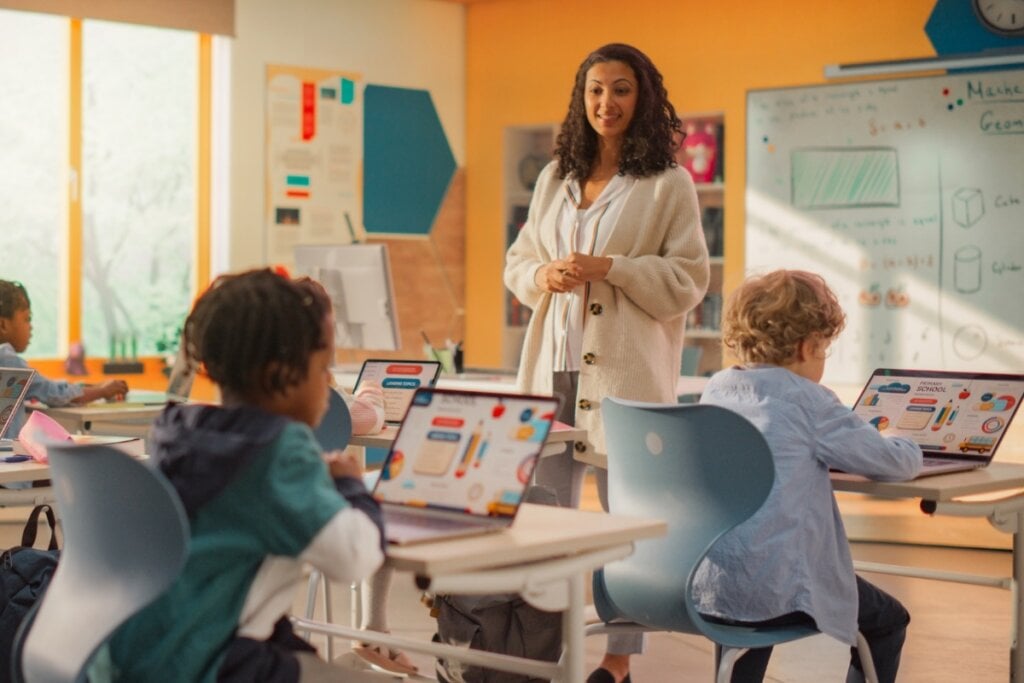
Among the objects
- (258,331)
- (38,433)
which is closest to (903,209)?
(38,433)

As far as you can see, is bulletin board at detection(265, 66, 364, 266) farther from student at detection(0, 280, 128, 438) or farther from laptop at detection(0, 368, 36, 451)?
laptop at detection(0, 368, 36, 451)

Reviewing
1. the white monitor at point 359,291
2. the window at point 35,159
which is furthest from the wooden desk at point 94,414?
the window at point 35,159

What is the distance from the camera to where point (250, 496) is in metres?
1.79

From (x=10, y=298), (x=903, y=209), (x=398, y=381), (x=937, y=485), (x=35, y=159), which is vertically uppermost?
(x=35, y=159)

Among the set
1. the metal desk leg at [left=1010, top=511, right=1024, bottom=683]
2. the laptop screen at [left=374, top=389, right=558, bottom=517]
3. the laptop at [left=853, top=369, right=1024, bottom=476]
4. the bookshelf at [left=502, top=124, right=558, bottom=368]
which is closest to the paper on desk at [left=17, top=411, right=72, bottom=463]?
the laptop screen at [left=374, top=389, right=558, bottom=517]

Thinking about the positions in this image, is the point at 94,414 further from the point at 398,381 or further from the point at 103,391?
the point at 398,381

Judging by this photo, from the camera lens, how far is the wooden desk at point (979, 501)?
257 cm

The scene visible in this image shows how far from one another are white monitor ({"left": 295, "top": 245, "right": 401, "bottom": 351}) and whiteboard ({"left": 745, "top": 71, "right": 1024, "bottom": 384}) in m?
2.59

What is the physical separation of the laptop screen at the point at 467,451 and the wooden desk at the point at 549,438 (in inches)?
37.4

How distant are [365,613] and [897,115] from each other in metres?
4.05

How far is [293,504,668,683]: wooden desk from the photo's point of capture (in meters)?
1.83

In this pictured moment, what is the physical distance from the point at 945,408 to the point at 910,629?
5.82 ft

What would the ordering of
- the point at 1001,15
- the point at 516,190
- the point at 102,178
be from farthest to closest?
the point at 516,190 → the point at 102,178 → the point at 1001,15

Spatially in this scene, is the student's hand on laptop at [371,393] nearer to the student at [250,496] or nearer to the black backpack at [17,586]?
the black backpack at [17,586]
